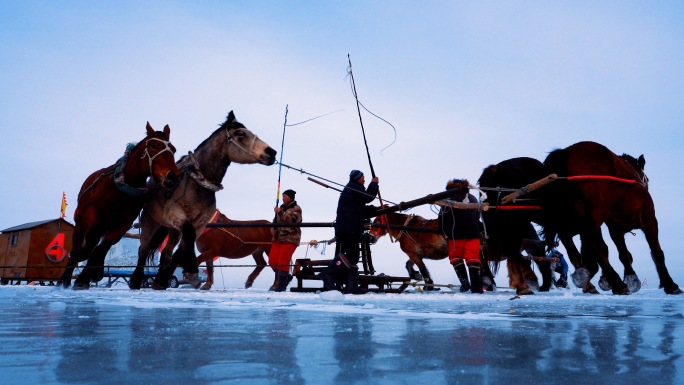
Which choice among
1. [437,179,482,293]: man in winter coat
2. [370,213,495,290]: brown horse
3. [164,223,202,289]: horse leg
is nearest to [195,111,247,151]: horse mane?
[164,223,202,289]: horse leg

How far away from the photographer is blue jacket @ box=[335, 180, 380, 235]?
23.9ft

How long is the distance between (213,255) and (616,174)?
30.7ft

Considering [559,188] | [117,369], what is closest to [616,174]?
[559,188]

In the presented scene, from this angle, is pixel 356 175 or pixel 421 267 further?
pixel 421 267

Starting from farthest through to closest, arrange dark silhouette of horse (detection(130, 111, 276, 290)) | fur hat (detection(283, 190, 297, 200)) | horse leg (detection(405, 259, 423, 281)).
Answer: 1. horse leg (detection(405, 259, 423, 281))
2. fur hat (detection(283, 190, 297, 200))
3. dark silhouette of horse (detection(130, 111, 276, 290))

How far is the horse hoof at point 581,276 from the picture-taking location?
7633 millimetres

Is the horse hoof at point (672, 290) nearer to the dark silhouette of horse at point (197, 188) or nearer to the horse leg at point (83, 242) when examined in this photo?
the dark silhouette of horse at point (197, 188)

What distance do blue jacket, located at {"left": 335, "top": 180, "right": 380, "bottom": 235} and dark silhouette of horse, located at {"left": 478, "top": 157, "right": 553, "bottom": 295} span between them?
5.48 ft

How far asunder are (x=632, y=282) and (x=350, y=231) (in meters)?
4.31

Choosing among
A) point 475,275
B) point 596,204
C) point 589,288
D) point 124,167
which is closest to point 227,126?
point 124,167

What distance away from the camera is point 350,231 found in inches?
285

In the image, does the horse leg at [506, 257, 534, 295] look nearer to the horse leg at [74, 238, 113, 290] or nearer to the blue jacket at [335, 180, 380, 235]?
the blue jacket at [335, 180, 380, 235]

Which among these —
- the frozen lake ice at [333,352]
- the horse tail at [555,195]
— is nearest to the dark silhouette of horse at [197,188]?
the horse tail at [555,195]

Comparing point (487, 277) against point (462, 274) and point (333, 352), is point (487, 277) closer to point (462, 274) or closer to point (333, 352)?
point (462, 274)
